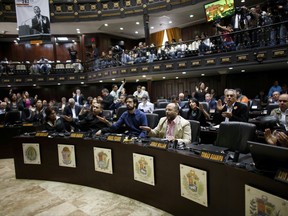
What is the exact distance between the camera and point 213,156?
211 cm

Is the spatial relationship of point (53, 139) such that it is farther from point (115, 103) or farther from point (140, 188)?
point (115, 103)

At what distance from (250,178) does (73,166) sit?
9.47 ft

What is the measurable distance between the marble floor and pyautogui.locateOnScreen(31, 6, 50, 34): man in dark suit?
7634mm

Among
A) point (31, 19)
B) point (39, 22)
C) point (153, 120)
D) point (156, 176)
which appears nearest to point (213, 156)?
point (156, 176)

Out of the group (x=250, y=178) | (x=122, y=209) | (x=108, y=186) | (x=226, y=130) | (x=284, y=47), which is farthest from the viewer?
(x=284, y=47)

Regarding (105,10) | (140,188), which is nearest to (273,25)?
(140,188)

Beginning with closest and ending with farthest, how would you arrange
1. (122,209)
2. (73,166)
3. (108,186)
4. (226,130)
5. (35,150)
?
(226,130), (122,209), (108,186), (73,166), (35,150)

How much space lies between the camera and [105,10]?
13.1m

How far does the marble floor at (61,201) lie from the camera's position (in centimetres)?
292

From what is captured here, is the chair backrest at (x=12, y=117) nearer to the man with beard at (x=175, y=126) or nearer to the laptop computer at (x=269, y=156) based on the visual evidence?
the man with beard at (x=175, y=126)

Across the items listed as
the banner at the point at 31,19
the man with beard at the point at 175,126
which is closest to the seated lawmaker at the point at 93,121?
the man with beard at the point at 175,126

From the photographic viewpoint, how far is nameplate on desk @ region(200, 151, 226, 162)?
2023mm

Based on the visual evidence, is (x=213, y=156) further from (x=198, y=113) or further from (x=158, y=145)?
(x=198, y=113)

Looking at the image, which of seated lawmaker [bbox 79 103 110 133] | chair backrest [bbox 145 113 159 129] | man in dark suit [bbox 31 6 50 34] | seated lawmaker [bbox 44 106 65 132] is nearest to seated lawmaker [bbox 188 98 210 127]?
chair backrest [bbox 145 113 159 129]
